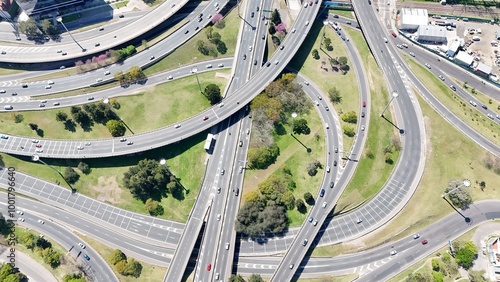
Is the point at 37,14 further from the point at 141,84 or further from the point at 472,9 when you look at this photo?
the point at 472,9

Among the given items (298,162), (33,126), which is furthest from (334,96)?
(33,126)

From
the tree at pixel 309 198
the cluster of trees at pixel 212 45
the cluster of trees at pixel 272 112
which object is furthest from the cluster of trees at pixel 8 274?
the cluster of trees at pixel 212 45

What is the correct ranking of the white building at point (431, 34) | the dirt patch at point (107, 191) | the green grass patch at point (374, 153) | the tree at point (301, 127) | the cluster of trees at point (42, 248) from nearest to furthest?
the cluster of trees at point (42, 248), the dirt patch at point (107, 191), the green grass patch at point (374, 153), the tree at point (301, 127), the white building at point (431, 34)

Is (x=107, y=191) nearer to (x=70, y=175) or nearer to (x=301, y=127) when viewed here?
(x=70, y=175)

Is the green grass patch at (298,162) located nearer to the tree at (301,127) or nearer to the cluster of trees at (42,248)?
the tree at (301,127)

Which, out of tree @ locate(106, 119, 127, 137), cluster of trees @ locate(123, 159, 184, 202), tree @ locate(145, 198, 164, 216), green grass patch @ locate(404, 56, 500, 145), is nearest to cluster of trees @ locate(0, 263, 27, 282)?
cluster of trees @ locate(123, 159, 184, 202)

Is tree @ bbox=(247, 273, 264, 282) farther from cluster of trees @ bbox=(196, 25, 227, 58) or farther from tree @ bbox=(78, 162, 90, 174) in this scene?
cluster of trees @ bbox=(196, 25, 227, 58)
